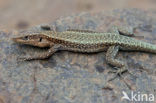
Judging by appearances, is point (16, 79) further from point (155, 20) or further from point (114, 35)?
point (155, 20)

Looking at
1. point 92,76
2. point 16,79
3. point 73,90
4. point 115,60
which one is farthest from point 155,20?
point 16,79

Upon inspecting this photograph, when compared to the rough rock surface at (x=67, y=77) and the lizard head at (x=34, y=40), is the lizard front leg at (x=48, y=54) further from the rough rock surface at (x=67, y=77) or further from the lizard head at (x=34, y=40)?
the lizard head at (x=34, y=40)

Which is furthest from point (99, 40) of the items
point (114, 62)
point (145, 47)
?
point (145, 47)

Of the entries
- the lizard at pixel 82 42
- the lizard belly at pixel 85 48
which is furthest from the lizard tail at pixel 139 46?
the lizard belly at pixel 85 48

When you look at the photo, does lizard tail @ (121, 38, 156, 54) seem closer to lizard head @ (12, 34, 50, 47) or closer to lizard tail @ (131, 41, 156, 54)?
lizard tail @ (131, 41, 156, 54)

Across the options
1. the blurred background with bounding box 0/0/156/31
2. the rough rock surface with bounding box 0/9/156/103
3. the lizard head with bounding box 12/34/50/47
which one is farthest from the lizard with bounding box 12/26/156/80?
the blurred background with bounding box 0/0/156/31

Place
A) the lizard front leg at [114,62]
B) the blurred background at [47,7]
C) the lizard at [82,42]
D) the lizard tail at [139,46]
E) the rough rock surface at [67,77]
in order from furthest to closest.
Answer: the blurred background at [47,7] → the lizard tail at [139,46] → the lizard at [82,42] → the lizard front leg at [114,62] → the rough rock surface at [67,77]

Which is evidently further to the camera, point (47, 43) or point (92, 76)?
point (47, 43)
